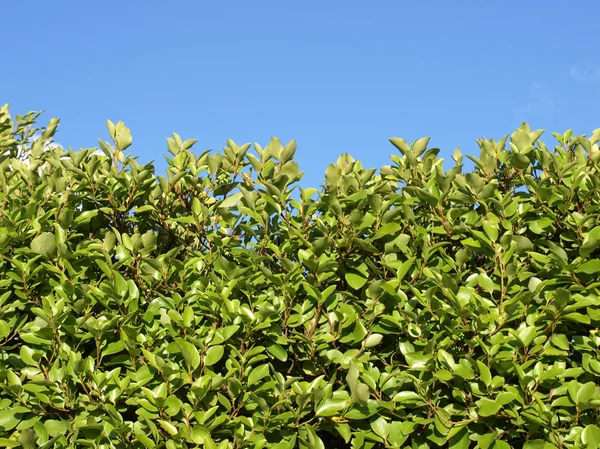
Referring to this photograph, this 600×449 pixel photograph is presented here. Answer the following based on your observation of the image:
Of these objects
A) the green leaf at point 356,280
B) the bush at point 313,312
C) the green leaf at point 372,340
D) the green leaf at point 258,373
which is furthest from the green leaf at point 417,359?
the green leaf at point 258,373

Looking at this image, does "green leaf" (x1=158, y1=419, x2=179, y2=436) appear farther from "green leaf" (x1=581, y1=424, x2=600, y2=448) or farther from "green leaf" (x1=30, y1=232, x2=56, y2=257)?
"green leaf" (x1=581, y1=424, x2=600, y2=448)

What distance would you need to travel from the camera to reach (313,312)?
4.23 m

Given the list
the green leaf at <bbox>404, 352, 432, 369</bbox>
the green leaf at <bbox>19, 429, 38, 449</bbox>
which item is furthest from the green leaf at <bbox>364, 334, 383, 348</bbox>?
the green leaf at <bbox>19, 429, 38, 449</bbox>

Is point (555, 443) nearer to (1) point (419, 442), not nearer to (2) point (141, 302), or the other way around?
(1) point (419, 442)

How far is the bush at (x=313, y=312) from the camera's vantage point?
156 inches

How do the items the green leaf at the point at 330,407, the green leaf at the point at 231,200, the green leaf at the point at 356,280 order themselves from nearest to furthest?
the green leaf at the point at 330,407 → the green leaf at the point at 356,280 → the green leaf at the point at 231,200

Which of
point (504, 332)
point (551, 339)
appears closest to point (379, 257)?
point (504, 332)

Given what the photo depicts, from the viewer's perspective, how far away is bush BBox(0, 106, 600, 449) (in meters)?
3.97

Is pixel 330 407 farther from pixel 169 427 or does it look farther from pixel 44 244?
pixel 44 244

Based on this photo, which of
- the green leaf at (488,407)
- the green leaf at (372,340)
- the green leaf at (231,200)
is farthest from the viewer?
the green leaf at (231,200)

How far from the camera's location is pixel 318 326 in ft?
14.0

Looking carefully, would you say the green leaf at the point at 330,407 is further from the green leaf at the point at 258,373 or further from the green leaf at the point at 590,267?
the green leaf at the point at 590,267

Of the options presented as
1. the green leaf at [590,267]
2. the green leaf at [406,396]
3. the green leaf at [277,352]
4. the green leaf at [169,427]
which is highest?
the green leaf at [590,267]

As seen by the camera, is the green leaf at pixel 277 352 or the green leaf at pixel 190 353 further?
A: the green leaf at pixel 277 352
